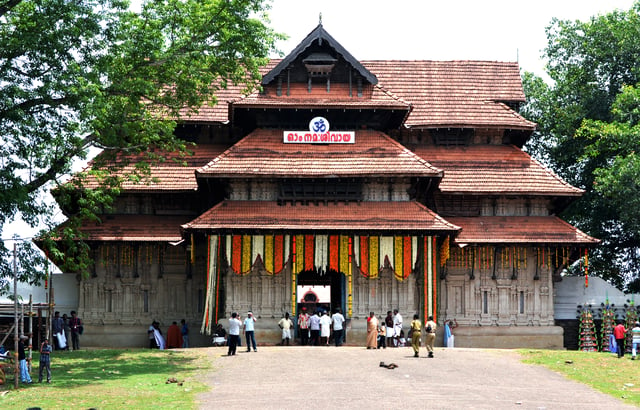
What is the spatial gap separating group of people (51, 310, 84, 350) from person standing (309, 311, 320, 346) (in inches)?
366

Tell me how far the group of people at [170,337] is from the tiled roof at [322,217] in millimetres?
4970

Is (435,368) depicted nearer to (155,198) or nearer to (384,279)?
(384,279)

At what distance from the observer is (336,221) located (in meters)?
38.5

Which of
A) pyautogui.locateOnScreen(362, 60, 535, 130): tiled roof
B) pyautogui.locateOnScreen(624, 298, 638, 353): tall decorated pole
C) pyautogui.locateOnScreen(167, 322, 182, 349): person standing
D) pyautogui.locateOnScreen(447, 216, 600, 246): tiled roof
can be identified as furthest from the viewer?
pyautogui.locateOnScreen(362, 60, 535, 130): tiled roof

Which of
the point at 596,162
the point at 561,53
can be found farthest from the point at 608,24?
the point at 596,162

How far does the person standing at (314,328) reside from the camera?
37719 millimetres

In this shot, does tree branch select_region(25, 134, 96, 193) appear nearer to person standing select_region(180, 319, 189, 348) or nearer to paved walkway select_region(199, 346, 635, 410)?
Answer: paved walkway select_region(199, 346, 635, 410)

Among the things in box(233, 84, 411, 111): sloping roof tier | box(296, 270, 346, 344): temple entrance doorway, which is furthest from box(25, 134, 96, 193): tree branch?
box(296, 270, 346, 344): temple entrance doorway

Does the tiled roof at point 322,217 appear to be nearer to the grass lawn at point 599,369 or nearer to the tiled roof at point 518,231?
the tiled roof at point 518,231

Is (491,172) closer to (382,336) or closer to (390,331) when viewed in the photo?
(390,331)

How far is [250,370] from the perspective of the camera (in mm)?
29656

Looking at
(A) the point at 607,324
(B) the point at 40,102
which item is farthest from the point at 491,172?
(B) the point at 40,102

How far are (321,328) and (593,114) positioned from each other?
22.1m

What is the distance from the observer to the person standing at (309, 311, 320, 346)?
37.7 m
